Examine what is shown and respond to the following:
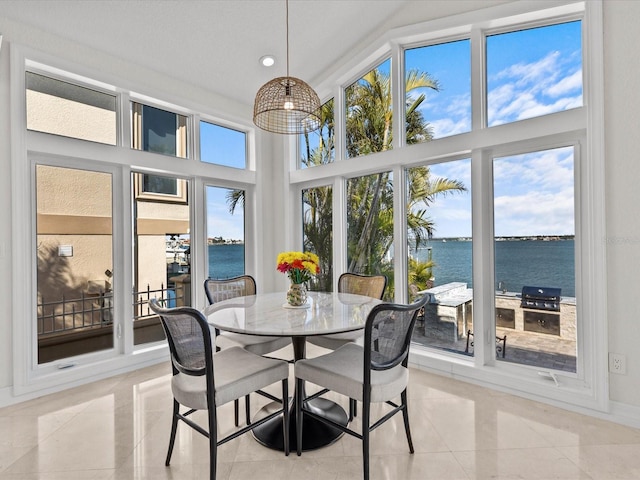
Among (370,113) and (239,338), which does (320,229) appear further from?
(239,338)

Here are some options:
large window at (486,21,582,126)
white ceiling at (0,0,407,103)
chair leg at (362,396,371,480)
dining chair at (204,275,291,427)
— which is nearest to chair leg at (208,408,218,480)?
dining chair at (204,275,291,427)

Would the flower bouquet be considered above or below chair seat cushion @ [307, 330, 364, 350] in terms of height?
above

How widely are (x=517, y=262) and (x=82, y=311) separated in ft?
12.5

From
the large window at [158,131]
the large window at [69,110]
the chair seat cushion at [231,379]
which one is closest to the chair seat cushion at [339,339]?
the chair seat cushion at [231,379]

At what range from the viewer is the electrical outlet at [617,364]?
7.32 feet

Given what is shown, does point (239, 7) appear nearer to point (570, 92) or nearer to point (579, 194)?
point (570, 92)

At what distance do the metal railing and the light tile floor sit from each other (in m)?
0.64

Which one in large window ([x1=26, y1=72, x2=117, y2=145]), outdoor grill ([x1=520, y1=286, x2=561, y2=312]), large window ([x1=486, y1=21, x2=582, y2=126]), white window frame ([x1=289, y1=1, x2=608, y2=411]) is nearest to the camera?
white window frame ([x1=289, y1=1, x2=608, y2=411])

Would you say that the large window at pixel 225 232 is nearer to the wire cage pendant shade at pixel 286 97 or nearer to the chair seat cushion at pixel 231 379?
the wire cage pendant shade at pixel 286 97

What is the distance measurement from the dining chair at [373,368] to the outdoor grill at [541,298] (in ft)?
4.54

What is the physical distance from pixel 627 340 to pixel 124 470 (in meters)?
3.10

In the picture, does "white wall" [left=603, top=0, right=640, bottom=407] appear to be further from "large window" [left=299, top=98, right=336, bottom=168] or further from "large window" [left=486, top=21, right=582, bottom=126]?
"large window" [left=299, top=98, right=336, bottom=168]

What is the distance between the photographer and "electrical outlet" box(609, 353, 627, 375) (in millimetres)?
2232

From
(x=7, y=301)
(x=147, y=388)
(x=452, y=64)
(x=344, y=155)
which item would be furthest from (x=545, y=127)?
(x=7, y=301)
